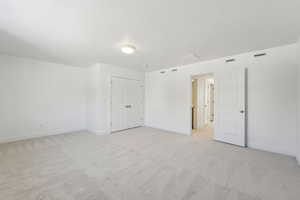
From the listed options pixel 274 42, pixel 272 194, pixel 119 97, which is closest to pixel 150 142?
pixel 119 97

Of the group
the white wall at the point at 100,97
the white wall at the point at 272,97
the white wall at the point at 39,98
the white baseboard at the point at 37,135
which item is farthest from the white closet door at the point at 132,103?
the white wall at the point at 272,97

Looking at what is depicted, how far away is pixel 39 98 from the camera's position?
430cm

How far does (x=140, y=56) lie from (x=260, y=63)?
3.08 m

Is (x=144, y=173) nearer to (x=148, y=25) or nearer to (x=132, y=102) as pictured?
(x=148, y=25)

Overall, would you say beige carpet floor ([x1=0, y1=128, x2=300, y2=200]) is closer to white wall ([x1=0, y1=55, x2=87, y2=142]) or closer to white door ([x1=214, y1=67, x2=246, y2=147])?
white door ([x1=214, y1=67, x2=246, y2=147])

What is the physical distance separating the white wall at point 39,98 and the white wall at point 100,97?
0.55 m

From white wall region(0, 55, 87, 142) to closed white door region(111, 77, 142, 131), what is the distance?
1.35 metres

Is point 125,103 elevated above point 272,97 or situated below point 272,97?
below

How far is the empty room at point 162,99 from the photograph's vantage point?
183 cm

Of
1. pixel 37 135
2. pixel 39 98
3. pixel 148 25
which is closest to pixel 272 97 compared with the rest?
pixel 148 25

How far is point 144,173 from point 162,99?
356 cm

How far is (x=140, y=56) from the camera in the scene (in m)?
3.88

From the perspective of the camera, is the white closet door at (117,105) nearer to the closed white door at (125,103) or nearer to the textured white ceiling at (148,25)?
the closed white door at (125,103)

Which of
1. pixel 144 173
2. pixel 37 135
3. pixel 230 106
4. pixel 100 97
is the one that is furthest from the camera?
pixel 100 97
